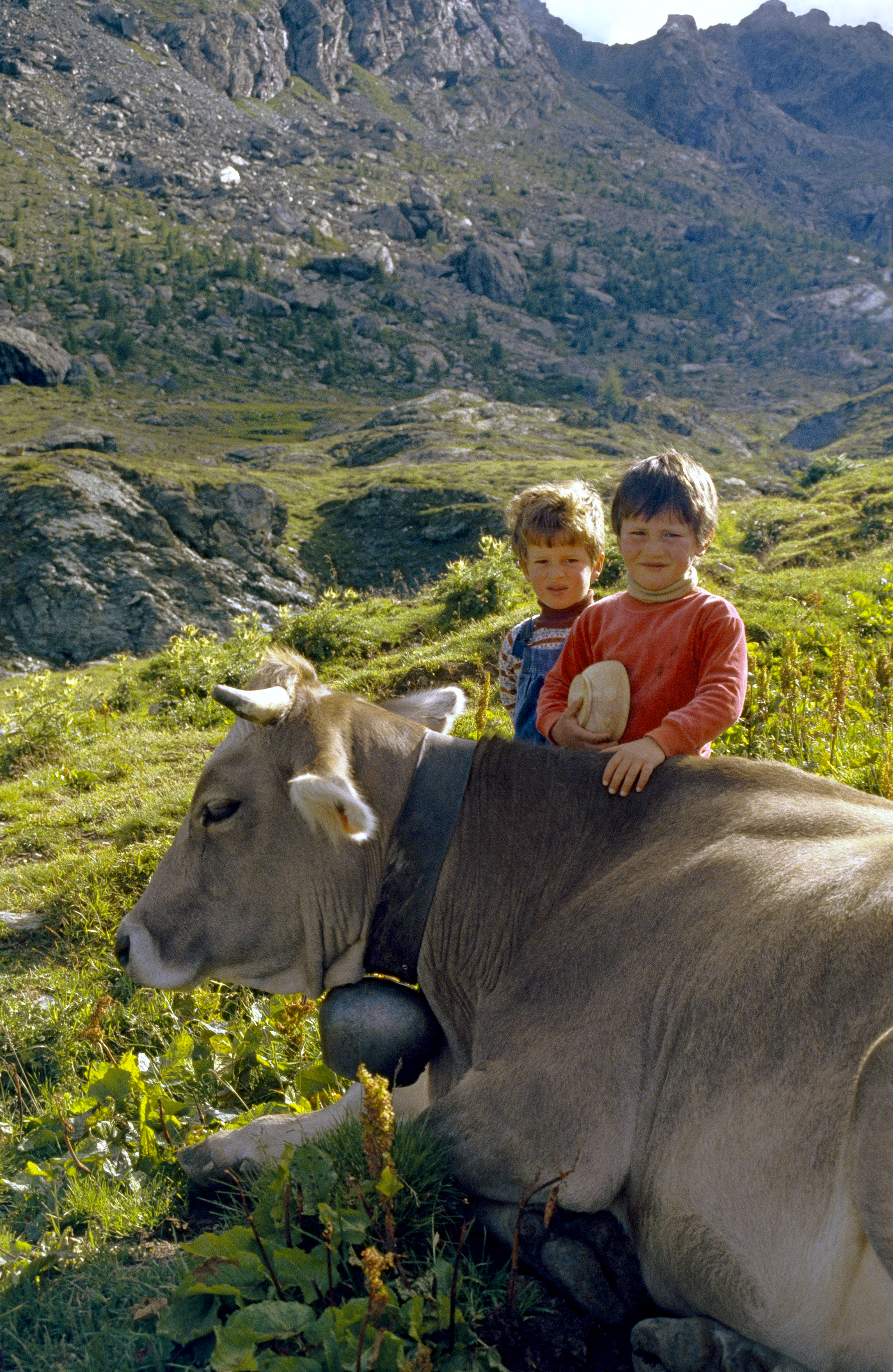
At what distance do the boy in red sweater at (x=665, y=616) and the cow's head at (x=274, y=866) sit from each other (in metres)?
0.93

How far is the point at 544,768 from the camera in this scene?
11.9 ft

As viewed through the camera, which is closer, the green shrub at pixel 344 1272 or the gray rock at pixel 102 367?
the green shrub at pixel 344 1272

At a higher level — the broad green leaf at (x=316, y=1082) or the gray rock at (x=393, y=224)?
the gray rock at (x=393, y=224)

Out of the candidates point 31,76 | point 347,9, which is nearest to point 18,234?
point 31,76

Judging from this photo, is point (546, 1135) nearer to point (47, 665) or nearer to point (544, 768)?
point (544, 768)

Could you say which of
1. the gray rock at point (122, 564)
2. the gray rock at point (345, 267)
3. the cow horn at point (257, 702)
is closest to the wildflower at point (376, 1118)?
the cow horn at point (257, 702)

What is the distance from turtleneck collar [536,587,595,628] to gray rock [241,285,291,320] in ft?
332

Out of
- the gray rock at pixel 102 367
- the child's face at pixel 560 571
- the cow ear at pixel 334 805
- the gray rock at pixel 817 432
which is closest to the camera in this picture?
the cow ear at pixel 334 805

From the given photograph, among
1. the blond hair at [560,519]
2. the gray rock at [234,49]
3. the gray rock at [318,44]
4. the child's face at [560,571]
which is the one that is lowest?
the child's face at [560,571]

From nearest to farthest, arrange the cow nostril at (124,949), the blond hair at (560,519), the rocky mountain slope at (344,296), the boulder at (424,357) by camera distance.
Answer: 1. the cow nostril at (124,949)
2. the blond hair at (560,519)
3. the rocky mountain slope at (344,296)
4. the boulder at (424,357)

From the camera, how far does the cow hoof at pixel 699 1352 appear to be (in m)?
2.44

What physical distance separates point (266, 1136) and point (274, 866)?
100 centimetres

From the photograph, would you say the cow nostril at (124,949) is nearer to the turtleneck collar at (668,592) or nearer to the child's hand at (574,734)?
the child's hand at (574,734)

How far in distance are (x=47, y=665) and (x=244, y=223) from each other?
109542 mm
